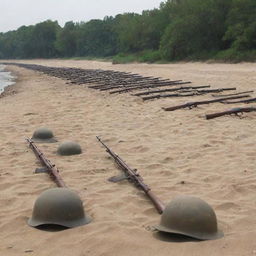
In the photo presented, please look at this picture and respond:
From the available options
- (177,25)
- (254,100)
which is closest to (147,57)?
(177,25)

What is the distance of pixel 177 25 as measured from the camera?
144 ft

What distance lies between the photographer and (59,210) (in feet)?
13.7

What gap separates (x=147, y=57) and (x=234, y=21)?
492 inches

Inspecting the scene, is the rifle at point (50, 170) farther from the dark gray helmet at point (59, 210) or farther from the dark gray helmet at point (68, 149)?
the dark gray helmet at point (59, 210)

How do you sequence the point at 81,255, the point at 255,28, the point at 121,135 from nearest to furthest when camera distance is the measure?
the point at 81,255 → the point at 121,135 → the point at 255,28

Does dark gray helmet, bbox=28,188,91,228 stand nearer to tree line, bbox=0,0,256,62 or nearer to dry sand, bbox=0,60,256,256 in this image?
dry sand, bbox=0,60,256,256

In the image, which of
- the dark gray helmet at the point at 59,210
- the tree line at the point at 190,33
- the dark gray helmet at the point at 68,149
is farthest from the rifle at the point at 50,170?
the tree line at the point at 190,33

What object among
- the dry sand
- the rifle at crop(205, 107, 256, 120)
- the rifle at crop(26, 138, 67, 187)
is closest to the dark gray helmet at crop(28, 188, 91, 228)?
the dry sand

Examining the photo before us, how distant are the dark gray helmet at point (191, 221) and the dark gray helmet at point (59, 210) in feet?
2.62

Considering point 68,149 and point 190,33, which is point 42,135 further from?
point 190,33

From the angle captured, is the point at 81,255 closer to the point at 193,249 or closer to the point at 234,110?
the point at 193,249

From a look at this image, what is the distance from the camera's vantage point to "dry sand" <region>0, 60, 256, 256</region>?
3756 mm

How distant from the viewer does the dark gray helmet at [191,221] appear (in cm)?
379

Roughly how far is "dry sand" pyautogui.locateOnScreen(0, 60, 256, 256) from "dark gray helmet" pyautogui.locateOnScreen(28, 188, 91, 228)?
12 centimetres
